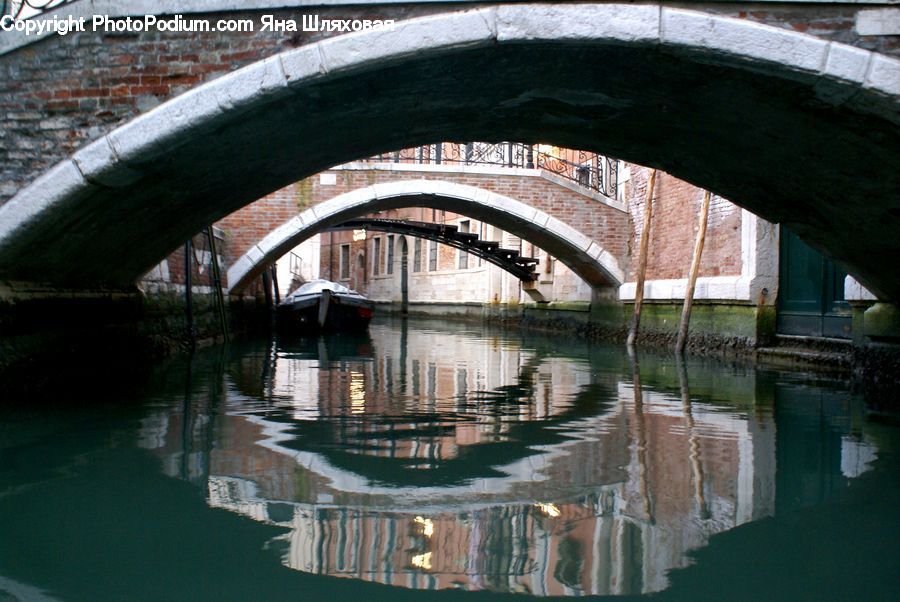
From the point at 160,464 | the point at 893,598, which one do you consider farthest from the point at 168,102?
the point at 893,598

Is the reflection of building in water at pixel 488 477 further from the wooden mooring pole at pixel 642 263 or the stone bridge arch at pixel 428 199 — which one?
the stone bridge arch at pixel 428 199

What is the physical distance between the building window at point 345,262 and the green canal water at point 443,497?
23.4 metres

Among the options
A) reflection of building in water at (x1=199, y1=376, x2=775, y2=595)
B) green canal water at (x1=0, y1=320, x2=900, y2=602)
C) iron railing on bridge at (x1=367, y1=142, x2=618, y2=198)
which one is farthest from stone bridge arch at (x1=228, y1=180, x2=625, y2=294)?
reflection of building in water at (x1=199, y1=376, x2=775, y2=595)

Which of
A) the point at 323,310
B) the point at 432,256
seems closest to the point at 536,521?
the point at 323,310

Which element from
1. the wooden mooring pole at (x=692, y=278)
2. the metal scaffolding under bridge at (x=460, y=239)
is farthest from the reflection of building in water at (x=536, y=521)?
the metal scaffolding under bridge at (x=460, y=239)

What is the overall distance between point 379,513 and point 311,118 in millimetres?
2385

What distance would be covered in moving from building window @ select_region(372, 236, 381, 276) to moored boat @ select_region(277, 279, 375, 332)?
38.2 ft

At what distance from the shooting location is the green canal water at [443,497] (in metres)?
1.73

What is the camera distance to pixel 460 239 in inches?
514

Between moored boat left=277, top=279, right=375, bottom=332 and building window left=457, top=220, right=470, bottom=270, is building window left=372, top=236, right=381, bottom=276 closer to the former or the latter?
building window left=457, top=220, right=470, bottom=270

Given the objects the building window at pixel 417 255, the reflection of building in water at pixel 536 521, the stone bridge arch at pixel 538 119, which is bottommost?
the reflection of building in water at pixel 536 521

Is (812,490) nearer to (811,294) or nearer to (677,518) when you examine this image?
(677,518)

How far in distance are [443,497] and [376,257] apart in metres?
Result: 23.2

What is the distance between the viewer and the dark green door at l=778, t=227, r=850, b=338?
21.3ft
